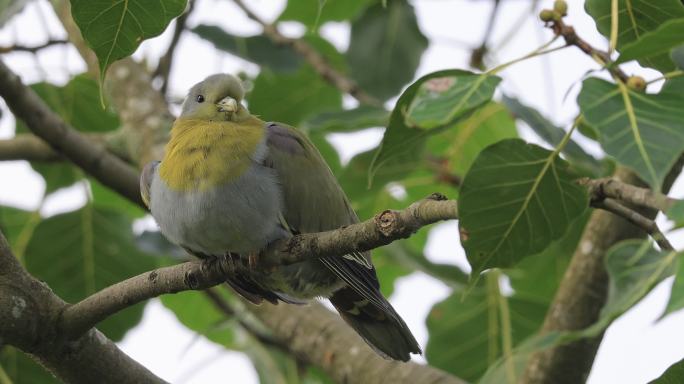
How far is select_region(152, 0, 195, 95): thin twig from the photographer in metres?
4.41

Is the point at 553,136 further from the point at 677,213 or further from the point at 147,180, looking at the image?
the point at 147,180

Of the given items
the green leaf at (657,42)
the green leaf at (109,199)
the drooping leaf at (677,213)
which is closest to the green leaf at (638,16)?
the green leaf at (657,42)

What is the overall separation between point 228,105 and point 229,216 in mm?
683

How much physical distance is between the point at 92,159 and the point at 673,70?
7.65ft

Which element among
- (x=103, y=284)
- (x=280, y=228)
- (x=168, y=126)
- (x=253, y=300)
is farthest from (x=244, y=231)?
(x=103, y=284)

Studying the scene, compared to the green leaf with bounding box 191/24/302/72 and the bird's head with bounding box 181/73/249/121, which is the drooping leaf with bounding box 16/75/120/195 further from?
the bird's head with bounding box 181/73/249/121

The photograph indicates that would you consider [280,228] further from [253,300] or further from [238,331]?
[238,331]

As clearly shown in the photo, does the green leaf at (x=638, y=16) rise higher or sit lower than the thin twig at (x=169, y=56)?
higher

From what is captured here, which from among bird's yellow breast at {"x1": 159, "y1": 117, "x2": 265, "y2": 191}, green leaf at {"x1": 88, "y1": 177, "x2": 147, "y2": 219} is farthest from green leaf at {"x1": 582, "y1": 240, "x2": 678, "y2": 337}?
green leaf at {"x1": 88, "y1": 177, "x2": 147, "y2": 219}

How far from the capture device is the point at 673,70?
2.38 meters

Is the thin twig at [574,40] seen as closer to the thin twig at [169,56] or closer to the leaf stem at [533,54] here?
the leaf stem at [533,54]

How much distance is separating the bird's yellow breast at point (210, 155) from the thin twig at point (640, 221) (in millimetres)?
1084

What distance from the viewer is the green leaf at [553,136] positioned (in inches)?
106

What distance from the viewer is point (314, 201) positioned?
2980 millimetres
